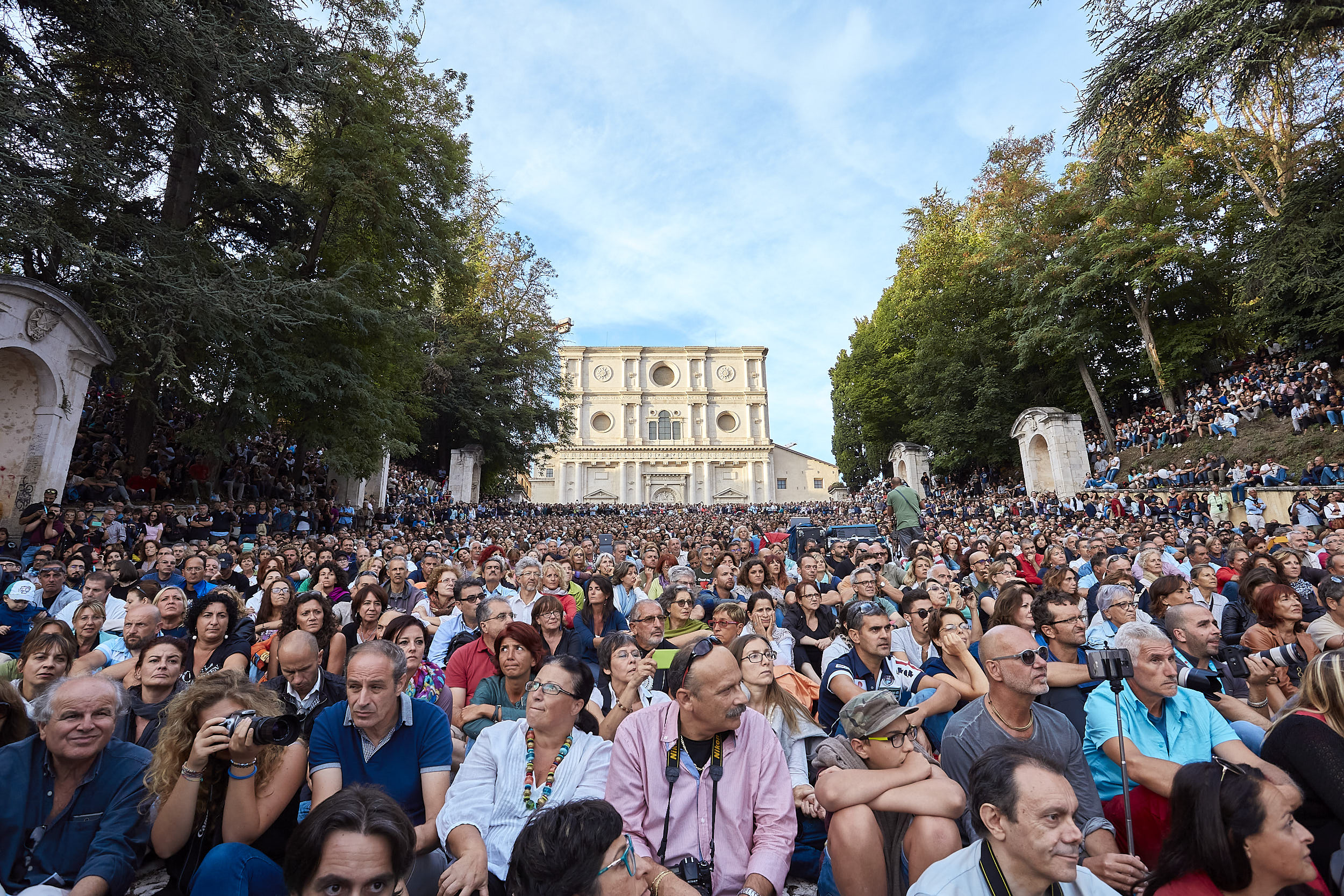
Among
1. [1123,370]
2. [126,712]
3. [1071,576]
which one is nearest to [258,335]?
[126,712]

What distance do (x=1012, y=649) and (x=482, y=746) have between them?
2.29 m

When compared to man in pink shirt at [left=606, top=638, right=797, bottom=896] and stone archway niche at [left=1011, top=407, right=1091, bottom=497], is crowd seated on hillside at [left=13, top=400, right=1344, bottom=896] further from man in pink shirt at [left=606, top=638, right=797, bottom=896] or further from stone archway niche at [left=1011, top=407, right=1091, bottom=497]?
stone archway niche at [left=1011, top=407, right=1091, bottom=497]

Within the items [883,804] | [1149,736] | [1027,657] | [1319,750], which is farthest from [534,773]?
[1319,750]

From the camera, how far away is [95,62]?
474 inches

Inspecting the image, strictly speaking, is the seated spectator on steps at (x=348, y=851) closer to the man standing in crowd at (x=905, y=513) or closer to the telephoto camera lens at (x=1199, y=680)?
the telephoto camera lens at (x=1199, y=680)

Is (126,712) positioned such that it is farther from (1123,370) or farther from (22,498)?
(1123,370)

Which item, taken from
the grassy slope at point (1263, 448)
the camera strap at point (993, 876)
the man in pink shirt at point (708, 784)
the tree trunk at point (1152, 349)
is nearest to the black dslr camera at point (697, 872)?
the man in pink shirt at point (708, 784)

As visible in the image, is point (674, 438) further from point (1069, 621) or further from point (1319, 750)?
point (1319, 750)

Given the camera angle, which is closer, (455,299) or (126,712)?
(126,712)

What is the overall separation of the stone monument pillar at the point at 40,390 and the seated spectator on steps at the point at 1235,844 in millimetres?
14513

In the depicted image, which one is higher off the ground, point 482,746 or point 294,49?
point 294,49

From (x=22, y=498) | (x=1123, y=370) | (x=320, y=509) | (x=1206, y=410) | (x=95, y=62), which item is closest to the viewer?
(x=22, y=498)

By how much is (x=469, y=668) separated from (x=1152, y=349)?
25.5m

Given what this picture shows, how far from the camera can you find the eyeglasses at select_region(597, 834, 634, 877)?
1848 millimetres
